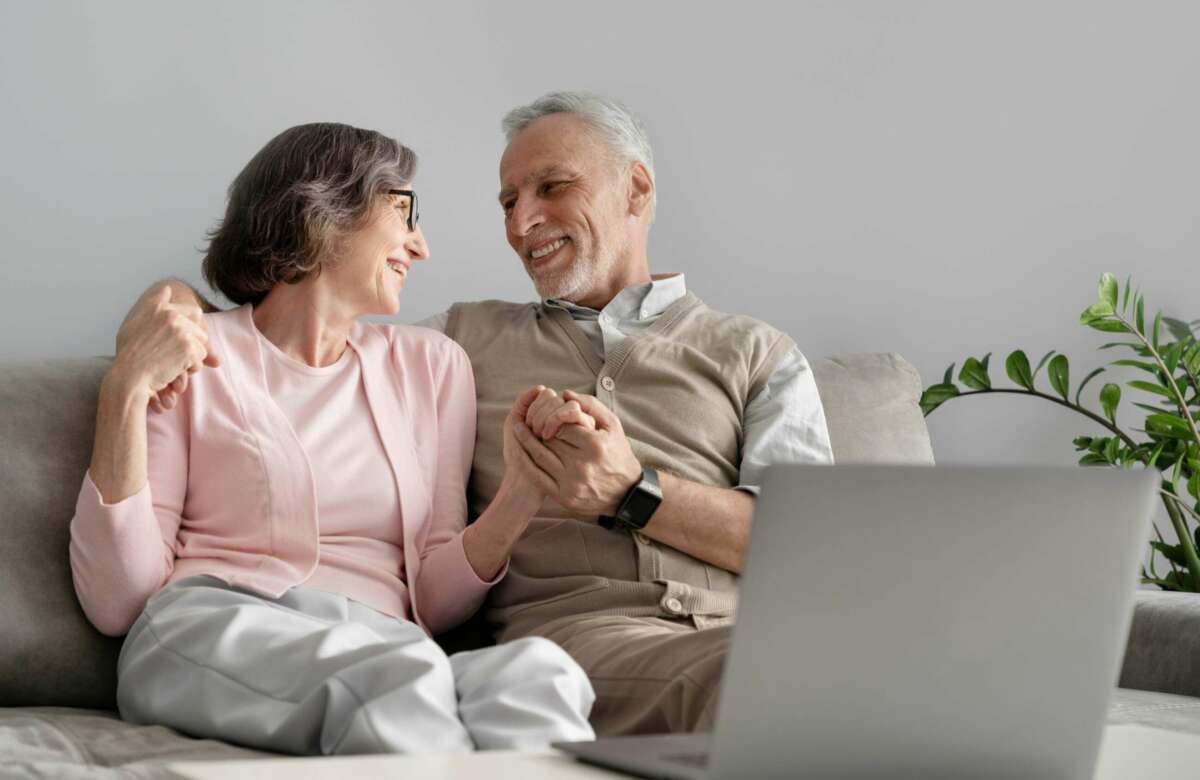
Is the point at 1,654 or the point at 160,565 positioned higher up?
the point at 160,565

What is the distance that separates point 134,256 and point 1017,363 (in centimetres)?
189

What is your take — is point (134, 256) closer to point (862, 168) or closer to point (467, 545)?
point (467, 545)

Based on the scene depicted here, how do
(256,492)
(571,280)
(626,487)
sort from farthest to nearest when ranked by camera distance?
(571,280) → (626,487) → (256,492)

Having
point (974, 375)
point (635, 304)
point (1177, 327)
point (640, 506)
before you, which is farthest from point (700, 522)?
point (1177, 327)

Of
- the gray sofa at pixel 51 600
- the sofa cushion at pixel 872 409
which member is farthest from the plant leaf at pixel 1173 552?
the gray sofa at pixel 51 600

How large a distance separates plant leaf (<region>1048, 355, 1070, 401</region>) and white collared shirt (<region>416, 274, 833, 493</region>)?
1.00 meters

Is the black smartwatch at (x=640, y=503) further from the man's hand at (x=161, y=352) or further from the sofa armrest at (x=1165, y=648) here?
the sofa armrest at (x=1165, y=648)

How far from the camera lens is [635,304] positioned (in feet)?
7.65

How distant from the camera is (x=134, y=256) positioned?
2279mm

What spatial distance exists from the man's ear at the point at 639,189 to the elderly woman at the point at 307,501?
51 cm

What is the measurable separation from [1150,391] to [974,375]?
0.41m

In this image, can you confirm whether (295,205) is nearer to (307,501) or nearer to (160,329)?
(160,329)

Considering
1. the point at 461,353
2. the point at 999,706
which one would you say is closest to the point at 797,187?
the point at 461,353

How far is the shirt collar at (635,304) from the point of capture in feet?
7.61
